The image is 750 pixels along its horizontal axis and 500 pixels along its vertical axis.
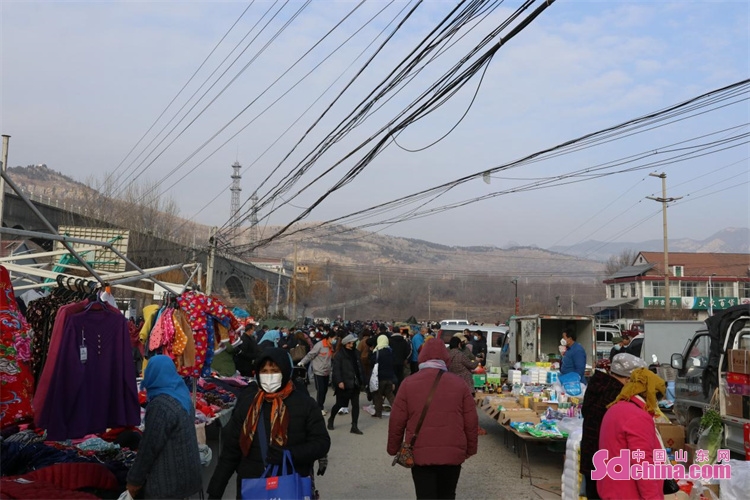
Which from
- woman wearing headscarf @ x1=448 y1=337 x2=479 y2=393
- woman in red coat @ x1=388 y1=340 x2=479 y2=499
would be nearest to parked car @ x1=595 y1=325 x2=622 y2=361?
woman wearing headscarf @ x1=448 y1=337 x2=479 y2=393

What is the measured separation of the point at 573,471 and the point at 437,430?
198 cm

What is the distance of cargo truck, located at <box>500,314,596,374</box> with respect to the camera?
19656 millimetres

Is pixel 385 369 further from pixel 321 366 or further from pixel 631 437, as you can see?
pixel 631 437

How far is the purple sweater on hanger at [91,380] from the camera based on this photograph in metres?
6.30

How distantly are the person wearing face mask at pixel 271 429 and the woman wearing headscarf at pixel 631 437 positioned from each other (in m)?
1.99

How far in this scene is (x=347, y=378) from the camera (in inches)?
510

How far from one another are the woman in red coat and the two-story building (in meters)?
77.3

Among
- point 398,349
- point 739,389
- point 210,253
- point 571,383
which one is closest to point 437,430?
point 739,389

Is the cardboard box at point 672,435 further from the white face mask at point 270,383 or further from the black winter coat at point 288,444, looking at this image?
the white face mask at point 270,383

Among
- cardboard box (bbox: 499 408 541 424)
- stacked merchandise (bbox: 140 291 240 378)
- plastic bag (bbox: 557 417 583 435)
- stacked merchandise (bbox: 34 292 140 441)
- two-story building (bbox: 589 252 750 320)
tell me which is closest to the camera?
stacked merchandise (bbox: 34 292 140 441)

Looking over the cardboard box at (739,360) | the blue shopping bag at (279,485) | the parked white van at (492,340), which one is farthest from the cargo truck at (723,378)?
the parked white van at (492,340)

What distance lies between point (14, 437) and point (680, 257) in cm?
9483

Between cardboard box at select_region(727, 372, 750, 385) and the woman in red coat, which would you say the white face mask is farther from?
cardboard box at select_region(727, 372, 750, 385)

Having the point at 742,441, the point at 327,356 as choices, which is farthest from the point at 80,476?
the point at 327,356
